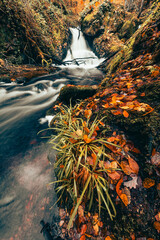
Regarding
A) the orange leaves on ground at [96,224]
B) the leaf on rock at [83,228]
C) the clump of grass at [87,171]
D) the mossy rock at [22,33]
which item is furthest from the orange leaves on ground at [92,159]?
the mossy rock at [22,33]

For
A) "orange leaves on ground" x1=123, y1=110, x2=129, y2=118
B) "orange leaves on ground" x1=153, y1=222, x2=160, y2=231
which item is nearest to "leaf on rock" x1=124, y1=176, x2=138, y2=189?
"orange leaves on ground" x1=153, y1=222, x2=160, y2=231

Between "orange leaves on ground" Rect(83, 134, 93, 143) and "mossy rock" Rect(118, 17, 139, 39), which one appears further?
"mossy rock" Rect(118, 17, 139, 39)

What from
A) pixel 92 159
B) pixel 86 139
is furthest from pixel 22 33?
pixel 92 159

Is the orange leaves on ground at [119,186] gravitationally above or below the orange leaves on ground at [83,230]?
above

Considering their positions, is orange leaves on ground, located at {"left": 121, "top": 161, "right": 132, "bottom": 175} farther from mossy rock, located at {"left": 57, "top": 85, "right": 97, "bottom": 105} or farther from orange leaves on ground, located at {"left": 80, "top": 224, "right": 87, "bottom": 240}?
mossy rock, located at {"left": 57, "top": 85, "right": 97, "bottom": 105}

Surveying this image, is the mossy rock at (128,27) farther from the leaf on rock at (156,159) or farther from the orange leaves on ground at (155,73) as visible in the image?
the leaf on rock at (156,159)

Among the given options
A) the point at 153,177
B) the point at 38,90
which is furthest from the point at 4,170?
the point at 38,90

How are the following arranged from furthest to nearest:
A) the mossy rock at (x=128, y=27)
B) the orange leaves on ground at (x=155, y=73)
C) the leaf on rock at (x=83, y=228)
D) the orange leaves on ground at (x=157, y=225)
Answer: the mossy rock at (x=128, y=27)
the orange leaves on ground at (x=155, y=73)
the leaf on rock at (x=83, y=228)
the orange leaves on ground at (x=157, y=225)

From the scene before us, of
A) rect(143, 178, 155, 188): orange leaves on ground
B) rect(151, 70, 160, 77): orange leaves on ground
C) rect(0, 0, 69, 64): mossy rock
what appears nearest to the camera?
rect(143, 178, 155, 188): orange leaves on ground

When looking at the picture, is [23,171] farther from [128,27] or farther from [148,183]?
[128,27]

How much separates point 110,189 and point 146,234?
433 millimetres

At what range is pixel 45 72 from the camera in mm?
6109

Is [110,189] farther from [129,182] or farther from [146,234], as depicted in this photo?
[146,234]

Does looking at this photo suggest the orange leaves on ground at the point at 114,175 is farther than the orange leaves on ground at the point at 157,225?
Yes
